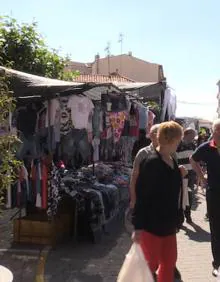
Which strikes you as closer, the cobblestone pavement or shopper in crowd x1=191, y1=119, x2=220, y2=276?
shopper in crowd x1=191, y1=119, x2=220, y2=276

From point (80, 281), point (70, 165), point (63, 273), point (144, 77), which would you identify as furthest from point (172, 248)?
point (144, 77)

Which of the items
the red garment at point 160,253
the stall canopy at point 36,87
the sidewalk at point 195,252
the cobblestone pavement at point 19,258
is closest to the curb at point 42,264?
the cobblestone pavement at point 19,258

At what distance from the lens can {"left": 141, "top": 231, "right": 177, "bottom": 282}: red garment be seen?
4.21 meters

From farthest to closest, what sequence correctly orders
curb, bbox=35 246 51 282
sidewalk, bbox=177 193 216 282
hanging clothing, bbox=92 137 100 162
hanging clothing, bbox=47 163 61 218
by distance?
1. hanging clothing, bbox=92 137 100 162
2. hanging clothing, bbox=47 163 61 218
3. sidewalk, bbox=177 193 216 282
4. curb, bbox=35 246 51 282

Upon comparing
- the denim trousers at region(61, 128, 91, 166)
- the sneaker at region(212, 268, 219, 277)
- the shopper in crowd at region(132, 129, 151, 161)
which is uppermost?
the denim trousers at region(61, 128, 91, 166)

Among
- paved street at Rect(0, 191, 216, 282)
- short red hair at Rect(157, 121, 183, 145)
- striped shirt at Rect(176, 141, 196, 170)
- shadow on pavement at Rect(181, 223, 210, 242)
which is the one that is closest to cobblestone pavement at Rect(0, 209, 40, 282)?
paved street at Rect(0, 191, 216, 282)

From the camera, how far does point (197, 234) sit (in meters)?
8.30

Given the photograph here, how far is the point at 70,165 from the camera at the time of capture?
8.48m

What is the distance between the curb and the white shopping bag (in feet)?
6.28

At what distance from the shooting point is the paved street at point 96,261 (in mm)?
5824

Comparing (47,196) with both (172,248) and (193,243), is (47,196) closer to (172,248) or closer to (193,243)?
(193,243)

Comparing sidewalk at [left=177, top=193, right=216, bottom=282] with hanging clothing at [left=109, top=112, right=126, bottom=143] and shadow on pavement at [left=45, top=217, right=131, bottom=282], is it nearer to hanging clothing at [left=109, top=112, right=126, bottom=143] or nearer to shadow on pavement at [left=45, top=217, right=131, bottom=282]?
shadow on pavement at [left=45, top=217, right=131, bottom=282]

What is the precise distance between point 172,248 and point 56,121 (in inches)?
129

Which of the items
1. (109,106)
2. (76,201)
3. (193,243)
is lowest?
(193,243)
